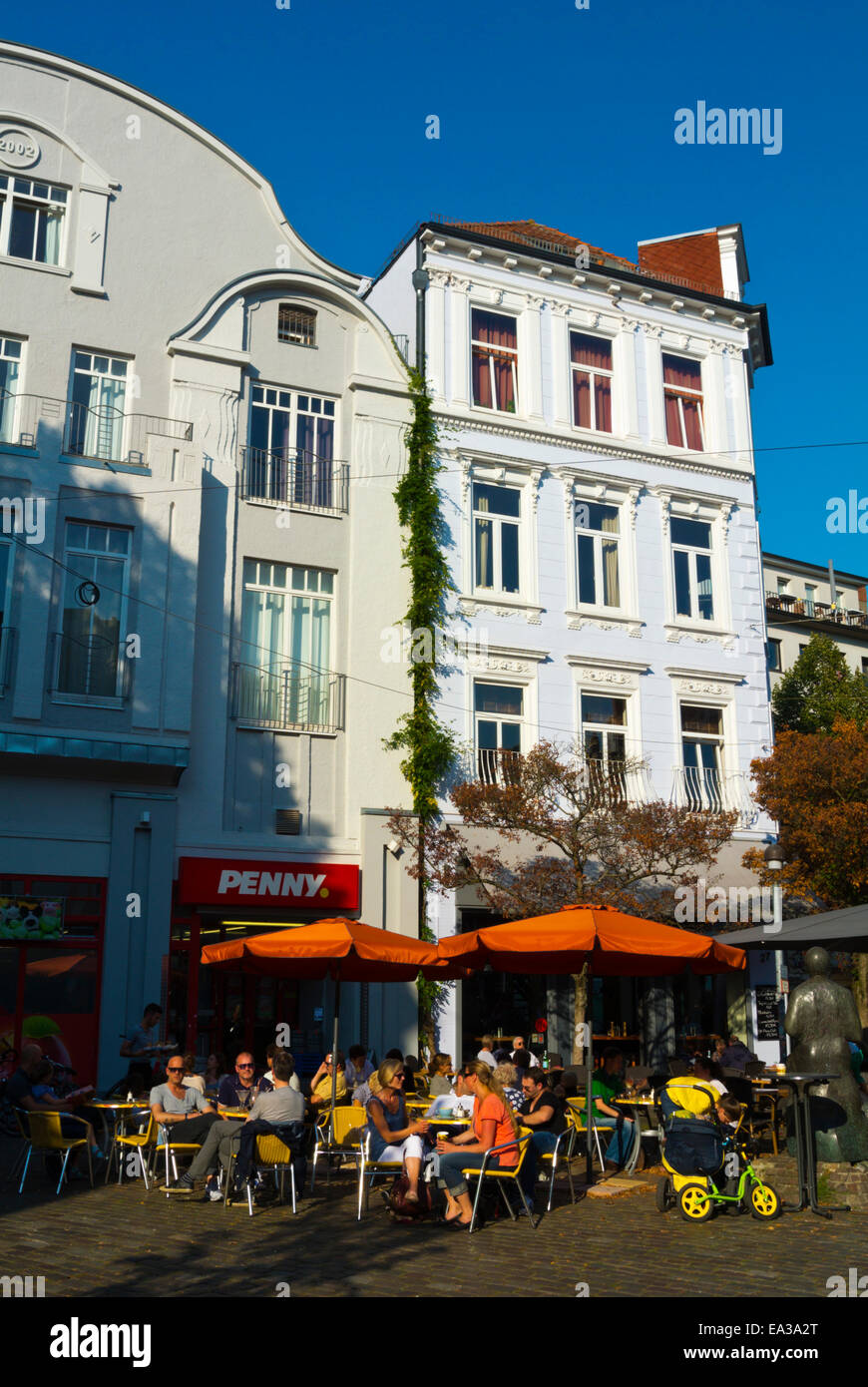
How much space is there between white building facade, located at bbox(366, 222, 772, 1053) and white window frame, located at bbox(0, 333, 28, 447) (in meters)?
7.86

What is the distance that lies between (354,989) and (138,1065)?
185 inches

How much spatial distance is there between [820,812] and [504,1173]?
47.9 feet

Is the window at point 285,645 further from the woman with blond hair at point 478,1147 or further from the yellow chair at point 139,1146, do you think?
the woman with blond hair at point 478,1147

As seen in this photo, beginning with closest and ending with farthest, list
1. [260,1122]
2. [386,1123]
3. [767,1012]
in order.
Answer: [260,1122] → [386,1123] → [767,1012]

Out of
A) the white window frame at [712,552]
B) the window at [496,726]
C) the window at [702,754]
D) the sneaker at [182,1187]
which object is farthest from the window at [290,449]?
the sneaker at [182,1187]

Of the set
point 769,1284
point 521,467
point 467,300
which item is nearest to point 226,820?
point 521,467

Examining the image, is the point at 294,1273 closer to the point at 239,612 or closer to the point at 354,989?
the point at 354,989

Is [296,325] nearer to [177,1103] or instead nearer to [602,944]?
[602,944]

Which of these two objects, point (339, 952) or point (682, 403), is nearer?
point (339, 952)

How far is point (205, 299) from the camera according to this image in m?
23.0

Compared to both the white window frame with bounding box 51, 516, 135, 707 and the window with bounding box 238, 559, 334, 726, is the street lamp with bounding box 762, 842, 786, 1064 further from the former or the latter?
the white window frame with bounding box 51, 516, 135, 707

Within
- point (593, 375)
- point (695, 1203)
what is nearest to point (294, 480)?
point (593, 375)

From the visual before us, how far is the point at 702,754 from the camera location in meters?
25.6

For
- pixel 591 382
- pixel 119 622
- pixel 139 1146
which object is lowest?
pixel 139 1146
